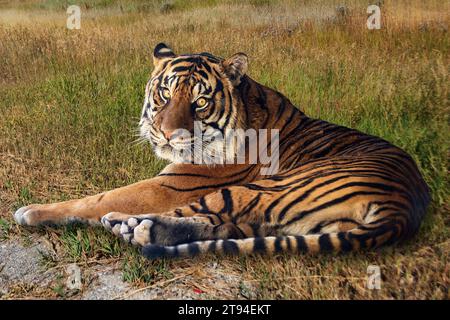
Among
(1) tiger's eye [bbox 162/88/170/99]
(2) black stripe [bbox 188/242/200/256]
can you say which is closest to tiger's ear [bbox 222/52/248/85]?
(1) tiger's eye [bbox 162/88/170/99]

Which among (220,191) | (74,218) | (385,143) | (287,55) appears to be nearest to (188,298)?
(220,191)

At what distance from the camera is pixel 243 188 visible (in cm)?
423

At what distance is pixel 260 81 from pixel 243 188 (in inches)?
134

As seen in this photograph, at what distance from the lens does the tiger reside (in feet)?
12.3

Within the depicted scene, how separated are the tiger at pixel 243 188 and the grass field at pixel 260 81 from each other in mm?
166

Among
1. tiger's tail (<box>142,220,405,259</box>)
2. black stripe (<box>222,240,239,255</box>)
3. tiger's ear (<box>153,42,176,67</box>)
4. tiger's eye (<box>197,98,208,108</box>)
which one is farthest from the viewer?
tiger's ear (<box>153,42,176,67</box>)

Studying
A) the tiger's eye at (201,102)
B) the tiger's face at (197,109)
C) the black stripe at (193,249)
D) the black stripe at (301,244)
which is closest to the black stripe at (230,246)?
the black stripe at (193,249)

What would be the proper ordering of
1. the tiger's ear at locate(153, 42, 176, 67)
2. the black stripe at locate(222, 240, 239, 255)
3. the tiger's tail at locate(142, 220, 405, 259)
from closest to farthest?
the tiger's tail at locate(142, 220, 405, 259) < the black stripe at locate(222, 240, 239, 255) < the tiger's ear at locate(153, 42, 176, 67)

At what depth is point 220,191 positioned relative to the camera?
4.28 metres

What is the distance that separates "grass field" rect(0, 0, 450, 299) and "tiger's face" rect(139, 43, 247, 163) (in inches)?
28.9

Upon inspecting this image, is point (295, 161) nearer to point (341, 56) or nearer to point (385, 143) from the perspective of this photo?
point (385, 143)

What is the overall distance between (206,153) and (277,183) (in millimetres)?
828

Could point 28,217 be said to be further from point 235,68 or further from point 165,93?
point 235,68

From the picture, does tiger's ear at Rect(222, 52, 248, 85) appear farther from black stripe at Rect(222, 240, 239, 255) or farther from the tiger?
black stripe at Rect(222, 240, 239, 255)
